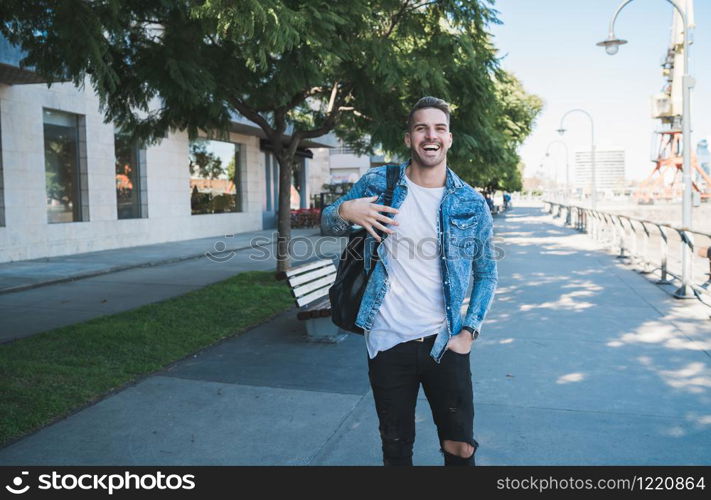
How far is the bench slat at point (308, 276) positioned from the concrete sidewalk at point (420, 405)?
0.64 m

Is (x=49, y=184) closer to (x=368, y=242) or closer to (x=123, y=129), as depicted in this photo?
(x=123, y=129)

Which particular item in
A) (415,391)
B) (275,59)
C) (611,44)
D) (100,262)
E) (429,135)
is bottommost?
(100,262)

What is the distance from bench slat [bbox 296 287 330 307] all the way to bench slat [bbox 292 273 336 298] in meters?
0.05

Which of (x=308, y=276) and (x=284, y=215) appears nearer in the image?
(x=308, y=276)

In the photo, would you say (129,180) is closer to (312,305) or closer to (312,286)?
(312,286)

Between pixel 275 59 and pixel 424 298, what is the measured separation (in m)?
5.88

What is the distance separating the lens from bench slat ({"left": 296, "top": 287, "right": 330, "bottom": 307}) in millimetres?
6910

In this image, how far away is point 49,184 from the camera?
15.8m

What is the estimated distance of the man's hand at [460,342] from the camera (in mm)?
2574

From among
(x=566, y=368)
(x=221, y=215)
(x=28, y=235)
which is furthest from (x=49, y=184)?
(x=566, y=368)

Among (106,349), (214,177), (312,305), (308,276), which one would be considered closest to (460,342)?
(312,305)

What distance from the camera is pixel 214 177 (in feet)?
80.6
